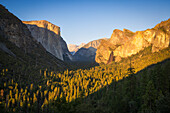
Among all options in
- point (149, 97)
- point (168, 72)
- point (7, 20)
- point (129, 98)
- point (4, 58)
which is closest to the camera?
point (149, 97)

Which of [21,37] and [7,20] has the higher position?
[7,20]

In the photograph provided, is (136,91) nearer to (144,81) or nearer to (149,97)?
(144,81)

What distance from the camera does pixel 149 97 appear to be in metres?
24.4

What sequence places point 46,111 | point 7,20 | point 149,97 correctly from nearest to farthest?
point 149,97, point 46,111, point 7,20

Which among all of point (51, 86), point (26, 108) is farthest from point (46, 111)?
point (51, 86)

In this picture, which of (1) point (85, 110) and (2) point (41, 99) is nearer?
(1) point (85, 110)

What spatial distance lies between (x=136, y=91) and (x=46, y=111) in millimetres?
60483

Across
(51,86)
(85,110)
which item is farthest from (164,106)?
(51,86)

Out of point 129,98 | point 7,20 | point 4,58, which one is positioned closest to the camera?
point 129,98

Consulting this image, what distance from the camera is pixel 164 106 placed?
21.1m

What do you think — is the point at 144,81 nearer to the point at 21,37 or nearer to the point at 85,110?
the point at 85,110

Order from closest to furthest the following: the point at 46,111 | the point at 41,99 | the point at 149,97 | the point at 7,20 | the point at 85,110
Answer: the point at 85,110 < the point at 149,97 < the point at 46,111 < the point at 41,99 < the point at 7,20

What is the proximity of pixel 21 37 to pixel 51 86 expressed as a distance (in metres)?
110

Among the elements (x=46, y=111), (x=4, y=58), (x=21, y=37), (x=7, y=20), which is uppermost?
(x=7, y=20)
